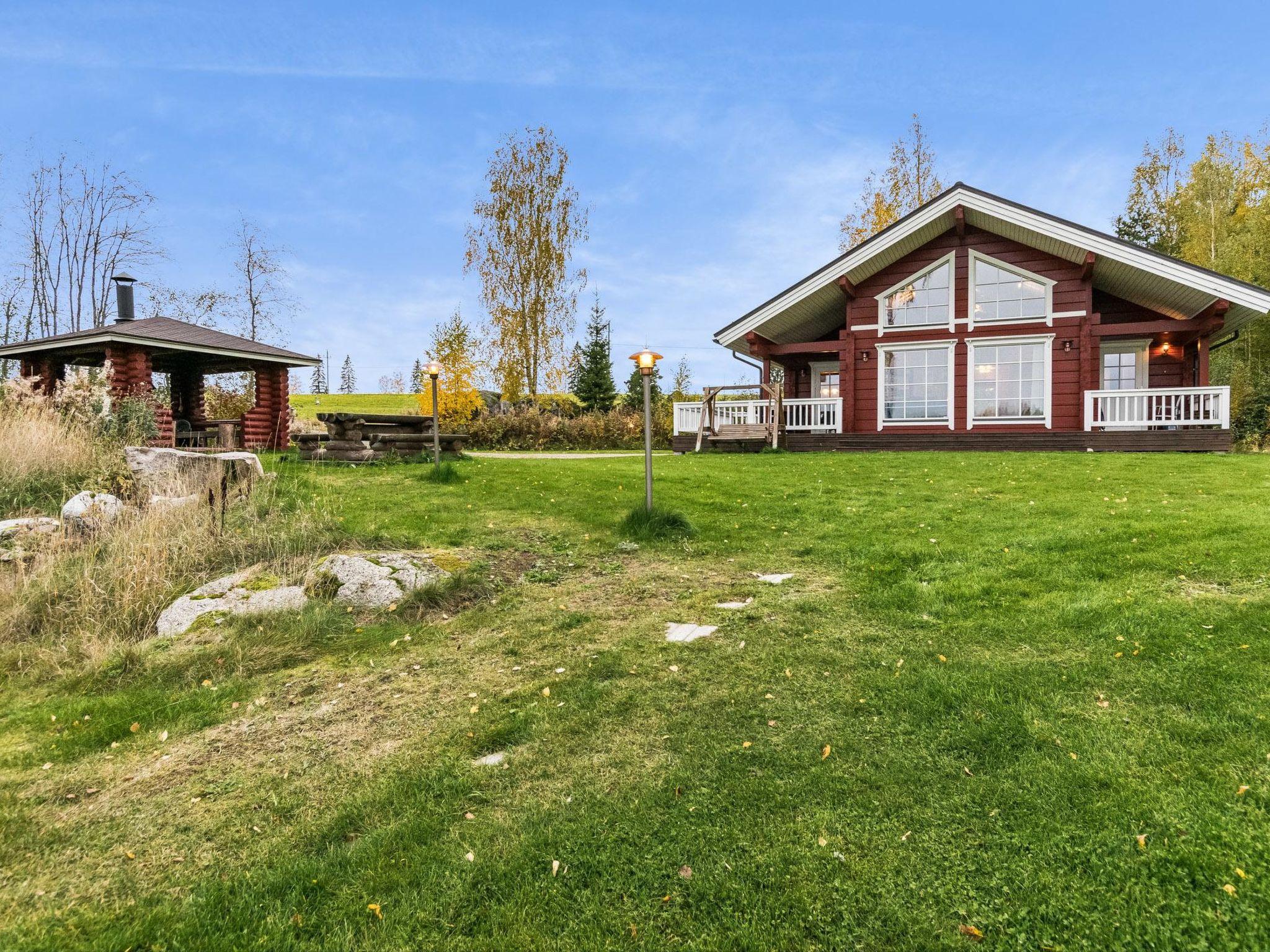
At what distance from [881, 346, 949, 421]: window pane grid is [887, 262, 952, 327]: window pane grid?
737 millimetres

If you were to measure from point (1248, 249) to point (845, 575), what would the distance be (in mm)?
26516

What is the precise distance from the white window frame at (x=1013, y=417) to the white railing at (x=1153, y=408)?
761 millimetres

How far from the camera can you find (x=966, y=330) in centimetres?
1548

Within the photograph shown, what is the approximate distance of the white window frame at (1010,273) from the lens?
14758 mm

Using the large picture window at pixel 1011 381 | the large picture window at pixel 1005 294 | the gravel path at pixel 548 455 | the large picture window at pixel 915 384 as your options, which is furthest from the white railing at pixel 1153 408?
the gravel path at pixel 548 455

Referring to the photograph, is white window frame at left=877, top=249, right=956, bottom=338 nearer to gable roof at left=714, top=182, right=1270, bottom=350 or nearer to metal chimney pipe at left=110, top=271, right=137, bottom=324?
gable roof at left=714, top=182, right=1270, bottom=350

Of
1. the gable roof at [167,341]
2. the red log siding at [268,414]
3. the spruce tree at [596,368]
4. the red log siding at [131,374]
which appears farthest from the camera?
the spruce tree at [596,368]

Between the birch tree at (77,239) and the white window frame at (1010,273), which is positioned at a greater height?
the birch tree at (77,239)

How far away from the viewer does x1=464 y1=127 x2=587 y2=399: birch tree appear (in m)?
27.4

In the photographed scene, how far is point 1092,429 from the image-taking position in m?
14.2

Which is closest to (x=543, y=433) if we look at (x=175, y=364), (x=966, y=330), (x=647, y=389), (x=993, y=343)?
(x=175, y=364)

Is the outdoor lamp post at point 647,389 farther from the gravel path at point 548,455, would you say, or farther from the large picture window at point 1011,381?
the large picture window at point 1011,381

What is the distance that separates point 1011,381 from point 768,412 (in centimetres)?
561

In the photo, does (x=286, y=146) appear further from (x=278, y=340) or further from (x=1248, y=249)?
(x=1248, y=249)
